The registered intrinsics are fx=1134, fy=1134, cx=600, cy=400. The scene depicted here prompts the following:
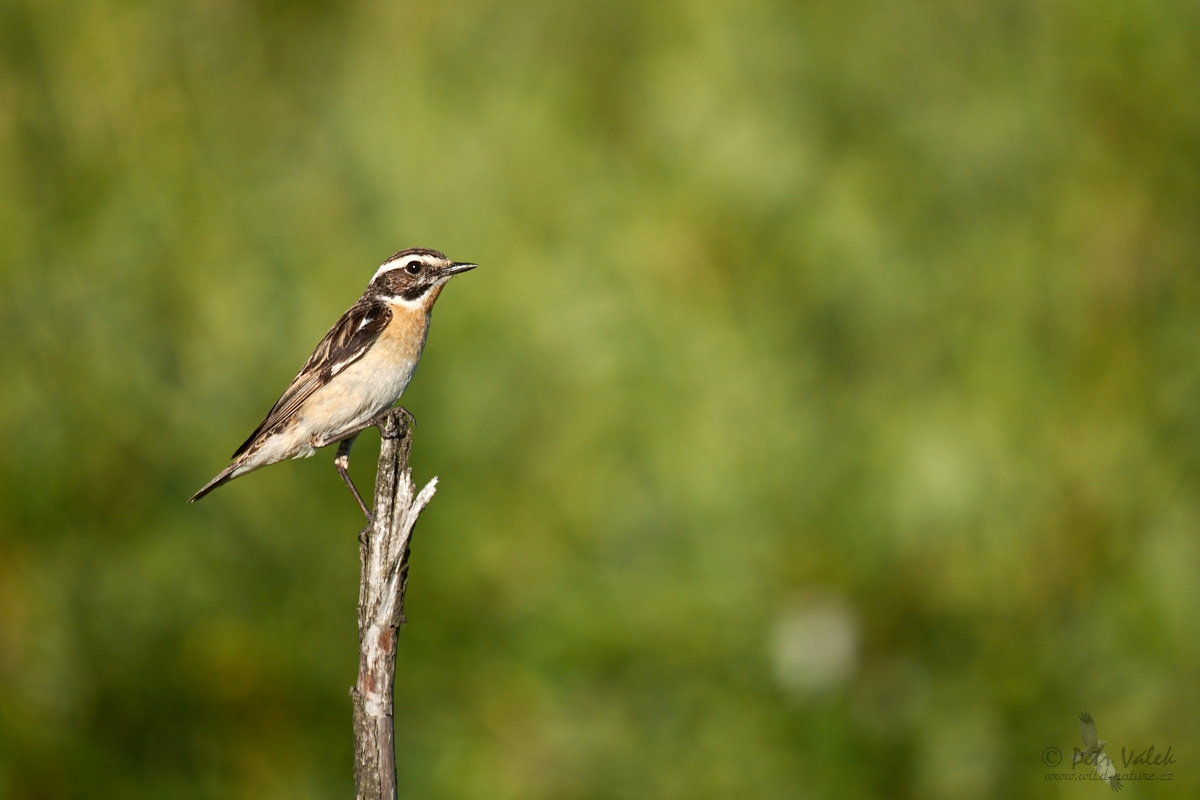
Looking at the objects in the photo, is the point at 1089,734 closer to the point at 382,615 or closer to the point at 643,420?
the point at 643,420

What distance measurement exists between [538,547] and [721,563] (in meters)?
1.81

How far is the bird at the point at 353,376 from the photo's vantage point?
7.10 meters

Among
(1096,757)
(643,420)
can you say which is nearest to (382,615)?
(1096,757)

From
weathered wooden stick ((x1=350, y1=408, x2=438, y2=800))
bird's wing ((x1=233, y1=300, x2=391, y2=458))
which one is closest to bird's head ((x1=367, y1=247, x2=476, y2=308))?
bird's wing ((x1=233, y1=300, x2=391, y2=458))

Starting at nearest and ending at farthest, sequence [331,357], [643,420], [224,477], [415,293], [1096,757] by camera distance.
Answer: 1. [224,477]
2. [331,357]
3. [415,293]
4. [1096,757]
5. [643,420]

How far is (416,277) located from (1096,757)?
5.85m

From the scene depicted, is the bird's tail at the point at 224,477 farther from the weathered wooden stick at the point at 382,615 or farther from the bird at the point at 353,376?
the weathered wooden stick at the point at 382,615

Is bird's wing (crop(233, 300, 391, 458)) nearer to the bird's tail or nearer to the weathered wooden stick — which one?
the bird's tail

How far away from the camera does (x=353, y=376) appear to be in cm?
714

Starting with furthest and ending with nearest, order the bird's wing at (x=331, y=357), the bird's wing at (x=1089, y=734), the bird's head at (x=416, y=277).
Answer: the bird's wing at (x=1089, y=734) → the bird's head at (x=416, y=277) → the bird's wing at (x=331, y=357)

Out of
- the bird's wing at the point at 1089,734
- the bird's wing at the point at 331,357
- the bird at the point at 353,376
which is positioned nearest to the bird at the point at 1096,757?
the bird's wing at the point at 1089,734

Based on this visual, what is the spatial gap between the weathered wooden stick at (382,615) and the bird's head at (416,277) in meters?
2.29

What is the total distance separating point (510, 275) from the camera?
12.5m

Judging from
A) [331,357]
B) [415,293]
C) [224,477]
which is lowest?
[224,477]
